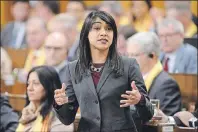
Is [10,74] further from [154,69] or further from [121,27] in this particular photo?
[154,69]

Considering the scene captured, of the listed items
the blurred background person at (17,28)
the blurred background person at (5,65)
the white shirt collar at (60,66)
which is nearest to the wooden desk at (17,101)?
the white shirt collar at (60,66)

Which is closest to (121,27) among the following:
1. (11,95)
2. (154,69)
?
(11,95)

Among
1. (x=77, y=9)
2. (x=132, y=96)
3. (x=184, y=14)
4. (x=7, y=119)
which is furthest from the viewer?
(x=77, y=9)

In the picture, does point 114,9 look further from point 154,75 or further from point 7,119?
point 7,119

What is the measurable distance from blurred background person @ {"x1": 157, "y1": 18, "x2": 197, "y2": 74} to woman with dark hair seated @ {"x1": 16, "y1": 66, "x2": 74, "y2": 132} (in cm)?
196

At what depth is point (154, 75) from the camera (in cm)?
540

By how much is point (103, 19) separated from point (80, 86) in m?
0.39

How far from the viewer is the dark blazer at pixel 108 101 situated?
3.73m

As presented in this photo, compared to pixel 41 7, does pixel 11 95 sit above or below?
below

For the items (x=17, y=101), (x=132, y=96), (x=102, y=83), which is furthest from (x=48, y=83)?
(x=17, y=101)

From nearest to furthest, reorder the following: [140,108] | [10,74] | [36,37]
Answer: [140,108]
[10,74]
[36,37]

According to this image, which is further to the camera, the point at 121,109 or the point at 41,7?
the point at 41,7

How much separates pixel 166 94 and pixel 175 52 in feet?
5.28

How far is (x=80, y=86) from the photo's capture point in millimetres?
3803
